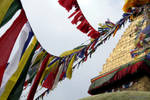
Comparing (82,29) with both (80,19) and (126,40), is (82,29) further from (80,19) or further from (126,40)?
(126,40)

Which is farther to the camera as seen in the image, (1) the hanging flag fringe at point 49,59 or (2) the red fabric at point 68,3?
(2) the red fabric at point 68,3

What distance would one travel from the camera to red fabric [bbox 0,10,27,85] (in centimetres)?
306

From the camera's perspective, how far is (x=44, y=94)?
17.3ft

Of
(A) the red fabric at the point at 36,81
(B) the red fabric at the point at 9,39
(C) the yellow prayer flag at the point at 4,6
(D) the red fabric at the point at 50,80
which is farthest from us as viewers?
(D) the red fabric at the point at 50,80

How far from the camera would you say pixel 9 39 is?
→ 10.5ft

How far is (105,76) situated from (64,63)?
1503mm

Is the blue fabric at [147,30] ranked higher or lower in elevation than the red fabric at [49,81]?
higher

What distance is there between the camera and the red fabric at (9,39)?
3.06 meters

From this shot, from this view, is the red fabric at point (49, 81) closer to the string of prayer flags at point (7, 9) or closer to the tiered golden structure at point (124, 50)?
the string of prayer flags at point (7, 9)

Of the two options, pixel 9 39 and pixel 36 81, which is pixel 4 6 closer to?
pixel 9 39

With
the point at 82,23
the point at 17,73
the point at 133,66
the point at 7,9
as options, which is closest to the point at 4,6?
the point at 7,9

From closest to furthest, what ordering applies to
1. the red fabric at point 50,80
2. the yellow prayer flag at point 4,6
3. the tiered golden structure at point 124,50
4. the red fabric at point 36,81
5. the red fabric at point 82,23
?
the yellow prayer flag at point 4,6, the red fabric at point 36,81, the red fabric at point 50,80, the red fabric at point 82,23, the tiered golden structure at point 124,50

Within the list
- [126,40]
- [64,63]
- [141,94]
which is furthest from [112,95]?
[126,40]

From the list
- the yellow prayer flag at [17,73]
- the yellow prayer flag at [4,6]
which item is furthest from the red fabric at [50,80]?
the yellow prayer flag at [4,6]
